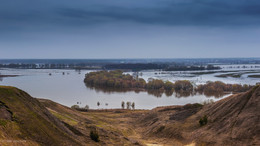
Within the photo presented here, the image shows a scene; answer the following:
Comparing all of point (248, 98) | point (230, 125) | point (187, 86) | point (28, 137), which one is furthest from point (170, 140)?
point (187, 86)

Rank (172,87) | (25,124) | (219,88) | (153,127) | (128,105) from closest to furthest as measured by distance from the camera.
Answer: (25,124) → (153,127) → (128,105) → (219,88) → (172,87)

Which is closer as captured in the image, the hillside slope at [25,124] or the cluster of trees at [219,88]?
the hillside slope at [25,124]

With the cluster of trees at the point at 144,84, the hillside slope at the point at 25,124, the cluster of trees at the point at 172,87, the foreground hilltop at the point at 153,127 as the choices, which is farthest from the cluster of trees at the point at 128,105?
the hillside slope at the point at 25,124

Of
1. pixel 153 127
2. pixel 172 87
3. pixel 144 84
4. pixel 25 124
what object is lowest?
pixel 172 87

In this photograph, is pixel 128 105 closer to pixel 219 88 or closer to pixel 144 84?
pixel 144 84

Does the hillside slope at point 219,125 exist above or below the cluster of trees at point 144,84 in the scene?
above

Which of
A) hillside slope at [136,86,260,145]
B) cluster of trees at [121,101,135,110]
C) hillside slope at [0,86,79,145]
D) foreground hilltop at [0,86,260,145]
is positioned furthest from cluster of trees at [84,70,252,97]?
Result: hillside slope at [0,86,79,145]

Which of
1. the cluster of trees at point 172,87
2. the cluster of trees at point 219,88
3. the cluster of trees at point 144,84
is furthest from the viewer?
the cluster of trees at point 144,84

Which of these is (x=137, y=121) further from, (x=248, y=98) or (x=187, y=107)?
(x=248, y=98)

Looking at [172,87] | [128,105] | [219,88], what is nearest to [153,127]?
[128,105]

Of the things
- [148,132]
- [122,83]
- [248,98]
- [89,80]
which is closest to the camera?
[248,98]

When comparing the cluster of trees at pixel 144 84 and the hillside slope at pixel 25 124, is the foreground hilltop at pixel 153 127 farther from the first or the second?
the cluster of trees at pixel 144 84
